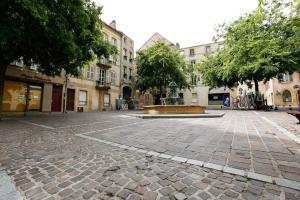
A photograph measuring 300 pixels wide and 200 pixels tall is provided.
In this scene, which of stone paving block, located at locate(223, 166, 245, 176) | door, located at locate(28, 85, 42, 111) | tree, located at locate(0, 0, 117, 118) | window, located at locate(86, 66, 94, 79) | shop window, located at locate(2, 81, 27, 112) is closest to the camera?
stone paving block, located at locate(223, 166, 245, 176)

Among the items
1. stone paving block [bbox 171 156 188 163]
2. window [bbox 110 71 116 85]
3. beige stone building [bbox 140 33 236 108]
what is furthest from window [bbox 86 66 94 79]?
stone paving block [bbox 171 156 188 163]

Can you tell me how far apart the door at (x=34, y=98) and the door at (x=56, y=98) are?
153cm

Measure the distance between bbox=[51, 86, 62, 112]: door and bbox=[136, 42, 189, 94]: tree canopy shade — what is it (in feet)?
37.9

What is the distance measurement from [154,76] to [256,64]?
556 inches

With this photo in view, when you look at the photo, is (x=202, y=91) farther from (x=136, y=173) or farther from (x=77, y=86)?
(x=136, y=173)

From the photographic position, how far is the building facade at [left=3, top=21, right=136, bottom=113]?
14.1 metres

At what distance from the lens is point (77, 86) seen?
1997cm

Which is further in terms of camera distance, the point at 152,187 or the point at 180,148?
the point at 180,148

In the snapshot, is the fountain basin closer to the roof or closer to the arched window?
the roof

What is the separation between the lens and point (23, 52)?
8.98 meters

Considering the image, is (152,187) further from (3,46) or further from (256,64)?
(256,64)

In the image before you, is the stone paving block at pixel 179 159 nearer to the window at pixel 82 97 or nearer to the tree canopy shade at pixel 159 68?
the window at pixel 82 97

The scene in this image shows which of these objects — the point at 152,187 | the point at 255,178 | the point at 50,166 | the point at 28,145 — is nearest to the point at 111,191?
the point at 152,187

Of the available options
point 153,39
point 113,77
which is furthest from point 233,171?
point 153,39
